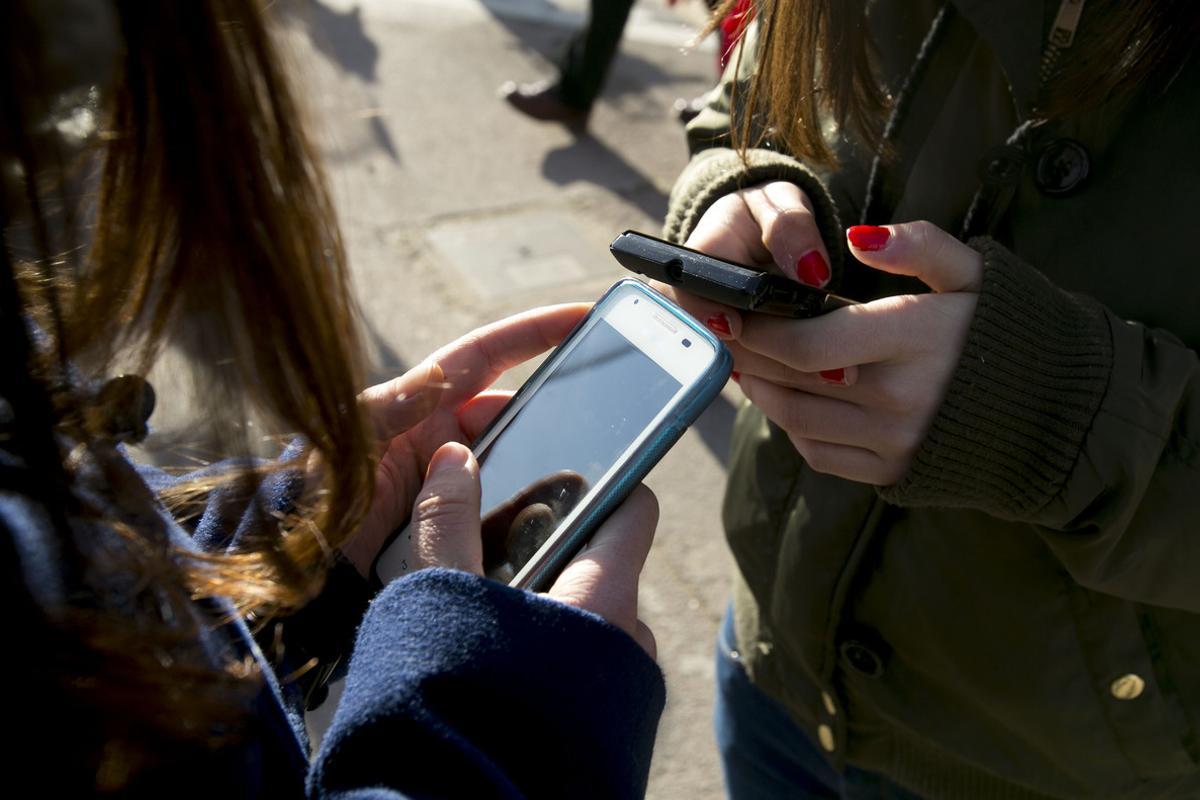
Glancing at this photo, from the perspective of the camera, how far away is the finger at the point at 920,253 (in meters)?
1.01

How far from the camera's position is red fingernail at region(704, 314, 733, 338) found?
3.85 feet

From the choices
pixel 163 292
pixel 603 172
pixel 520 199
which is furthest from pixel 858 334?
pixel 603 172

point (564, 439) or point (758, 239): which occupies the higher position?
point (758, 239)

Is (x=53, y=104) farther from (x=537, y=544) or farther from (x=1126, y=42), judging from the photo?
(x=1126, y=42)

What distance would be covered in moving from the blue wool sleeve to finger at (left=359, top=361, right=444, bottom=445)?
0.32 meters

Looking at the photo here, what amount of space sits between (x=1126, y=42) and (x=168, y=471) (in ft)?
3.54

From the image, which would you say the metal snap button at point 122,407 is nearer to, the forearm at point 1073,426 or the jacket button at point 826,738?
the forearm at point 1073,426

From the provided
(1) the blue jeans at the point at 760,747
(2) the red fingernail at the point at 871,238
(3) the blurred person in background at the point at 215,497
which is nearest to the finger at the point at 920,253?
(2) the red fingernail at the point at 871,238

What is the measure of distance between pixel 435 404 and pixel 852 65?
25.8 inches

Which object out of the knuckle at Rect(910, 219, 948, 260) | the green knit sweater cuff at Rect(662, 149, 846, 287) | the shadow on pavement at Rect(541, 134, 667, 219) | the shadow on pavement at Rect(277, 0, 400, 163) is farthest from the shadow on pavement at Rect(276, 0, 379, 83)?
the knuckle at Rect(910, 219, 948, 260)

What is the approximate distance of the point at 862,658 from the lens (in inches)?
51.9

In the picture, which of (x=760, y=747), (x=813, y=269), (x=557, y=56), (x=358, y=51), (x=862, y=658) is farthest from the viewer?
(x=557, y=56)

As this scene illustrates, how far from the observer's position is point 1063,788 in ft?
4.17

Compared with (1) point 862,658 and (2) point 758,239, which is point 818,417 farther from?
(1) point 862,658
